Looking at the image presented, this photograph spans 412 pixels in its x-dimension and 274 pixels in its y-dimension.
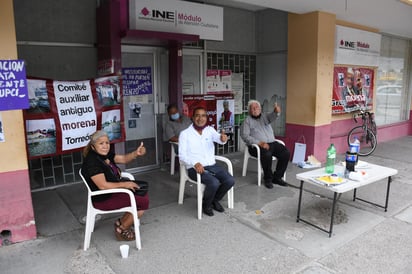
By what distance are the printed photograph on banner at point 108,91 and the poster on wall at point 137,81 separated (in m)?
0.71

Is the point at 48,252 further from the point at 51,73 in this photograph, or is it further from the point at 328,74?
the point at 328,74

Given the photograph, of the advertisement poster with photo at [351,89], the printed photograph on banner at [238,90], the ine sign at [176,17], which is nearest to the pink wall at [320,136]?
the advertisement poster with photo at [351,89]

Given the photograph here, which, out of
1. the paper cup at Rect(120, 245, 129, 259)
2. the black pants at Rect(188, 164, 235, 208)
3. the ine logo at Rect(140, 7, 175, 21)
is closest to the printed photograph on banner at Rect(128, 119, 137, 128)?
the ine logo at Rect(140, 7, 175, 21)

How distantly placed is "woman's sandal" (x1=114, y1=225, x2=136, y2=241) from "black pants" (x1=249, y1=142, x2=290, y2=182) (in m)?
2.25

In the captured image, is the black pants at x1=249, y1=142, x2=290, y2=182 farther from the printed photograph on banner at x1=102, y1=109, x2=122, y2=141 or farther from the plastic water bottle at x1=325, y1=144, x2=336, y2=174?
the printed photograph on banner at x1=102, y1=109, x2=122, y2=141

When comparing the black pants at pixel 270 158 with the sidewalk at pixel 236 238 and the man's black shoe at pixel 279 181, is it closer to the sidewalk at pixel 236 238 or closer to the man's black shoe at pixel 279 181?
the man's black shoe at pixel 279 181

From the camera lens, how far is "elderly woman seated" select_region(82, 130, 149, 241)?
2920 mm

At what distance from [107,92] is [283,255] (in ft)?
9.68

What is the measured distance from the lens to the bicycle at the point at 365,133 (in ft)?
22.8

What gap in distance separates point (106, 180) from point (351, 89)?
18.4 feet

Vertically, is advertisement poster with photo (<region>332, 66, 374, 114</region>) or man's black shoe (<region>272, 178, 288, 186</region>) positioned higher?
advertisement poster with photo (<region>332, 66, 374, 114</region>)

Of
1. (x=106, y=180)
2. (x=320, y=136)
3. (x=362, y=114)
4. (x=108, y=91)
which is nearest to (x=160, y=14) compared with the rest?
(x=108, y=91)

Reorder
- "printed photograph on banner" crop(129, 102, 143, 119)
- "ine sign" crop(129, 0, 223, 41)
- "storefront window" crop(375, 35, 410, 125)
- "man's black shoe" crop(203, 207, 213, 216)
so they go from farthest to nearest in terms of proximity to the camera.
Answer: "storefront window" crop(375, 35, 410, 125) < "printed photograph on banner" crop(129, 102, 143, 119) < "ine sign" crop(129, 0, 223, 41) < "man's black shoe" crop(203, 207, 213, 216)

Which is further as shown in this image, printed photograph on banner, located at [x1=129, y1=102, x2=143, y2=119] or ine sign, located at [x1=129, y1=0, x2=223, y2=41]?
printed photograph on banner, located at [x1=129, y1=102, x2=143, y2=119]
